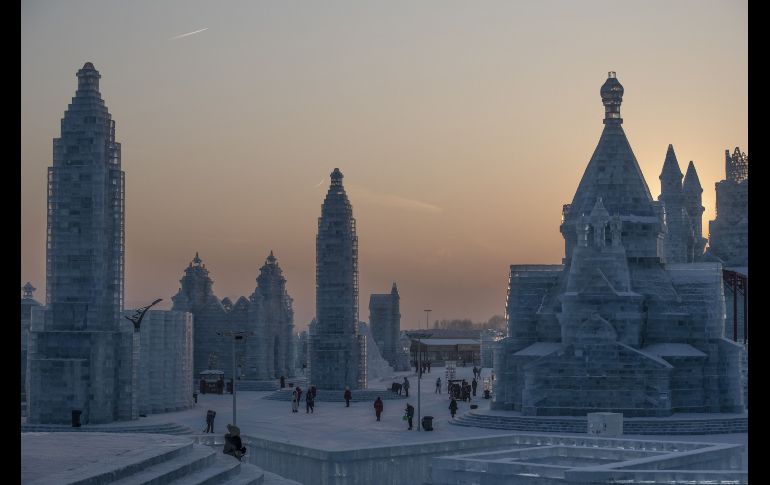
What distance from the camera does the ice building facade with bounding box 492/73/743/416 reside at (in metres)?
57.8

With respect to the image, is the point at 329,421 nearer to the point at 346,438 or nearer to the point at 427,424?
the point at 427,424

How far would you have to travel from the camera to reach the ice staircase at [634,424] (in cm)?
5419

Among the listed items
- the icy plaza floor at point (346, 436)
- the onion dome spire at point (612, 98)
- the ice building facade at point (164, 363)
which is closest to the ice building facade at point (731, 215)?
the icy plaza floor at point (346, 436)

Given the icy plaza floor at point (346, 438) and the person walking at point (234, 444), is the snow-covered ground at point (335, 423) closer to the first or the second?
the icy plaza floor at point (346, 438)

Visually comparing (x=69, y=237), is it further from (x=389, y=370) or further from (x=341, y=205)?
(x=389, y=370)

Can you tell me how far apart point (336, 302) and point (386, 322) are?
49.9 m

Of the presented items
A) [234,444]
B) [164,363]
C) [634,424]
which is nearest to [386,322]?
[164,363]

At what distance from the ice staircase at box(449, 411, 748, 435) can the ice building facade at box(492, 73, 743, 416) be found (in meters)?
1.95

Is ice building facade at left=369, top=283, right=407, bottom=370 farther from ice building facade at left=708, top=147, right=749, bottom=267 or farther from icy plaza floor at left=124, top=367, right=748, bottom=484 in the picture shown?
icy plaza floor at left=124, top=367, right=748, bottom=484

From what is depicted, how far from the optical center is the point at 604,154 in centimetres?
6550

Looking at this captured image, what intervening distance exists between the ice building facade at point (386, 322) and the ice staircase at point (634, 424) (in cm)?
7271

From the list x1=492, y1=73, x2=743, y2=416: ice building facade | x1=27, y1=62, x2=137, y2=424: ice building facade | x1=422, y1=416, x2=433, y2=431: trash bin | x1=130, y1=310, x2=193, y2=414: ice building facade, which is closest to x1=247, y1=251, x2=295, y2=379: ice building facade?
x1=130, y1=310, x2=193, y2=414: ice building facade

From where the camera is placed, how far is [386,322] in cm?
13338

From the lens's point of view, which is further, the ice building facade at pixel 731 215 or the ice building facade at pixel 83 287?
the ice building facade at pixel 731 215
